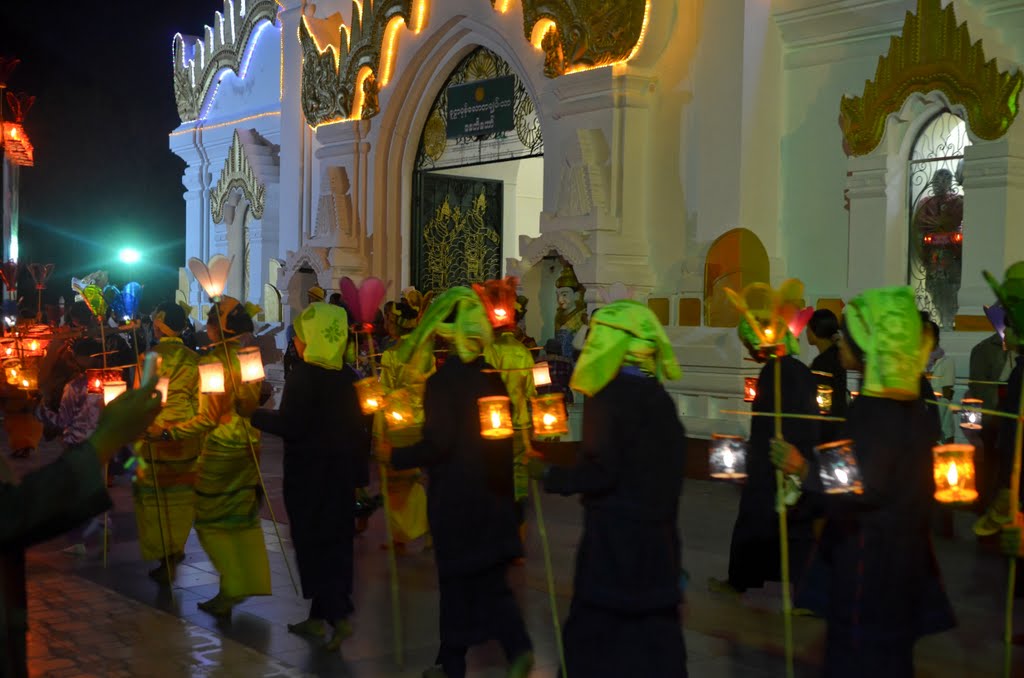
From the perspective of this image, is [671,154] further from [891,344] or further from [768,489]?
[891,344]

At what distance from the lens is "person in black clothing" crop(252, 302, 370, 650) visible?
19.4 ft

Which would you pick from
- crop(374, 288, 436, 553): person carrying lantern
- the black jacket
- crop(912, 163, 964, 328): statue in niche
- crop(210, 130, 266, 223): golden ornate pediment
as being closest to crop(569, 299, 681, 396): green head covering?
the black jacket

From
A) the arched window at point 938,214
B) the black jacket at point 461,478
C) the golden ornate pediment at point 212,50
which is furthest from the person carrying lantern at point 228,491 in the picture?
the golden ornate pediment at point 212,50

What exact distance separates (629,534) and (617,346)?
670mm

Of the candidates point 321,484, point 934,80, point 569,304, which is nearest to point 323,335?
point 321,484

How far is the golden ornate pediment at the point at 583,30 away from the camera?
13156 millimetres

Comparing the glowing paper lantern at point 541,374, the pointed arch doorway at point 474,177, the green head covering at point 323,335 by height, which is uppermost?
the pointed arch doorway at point 474,177

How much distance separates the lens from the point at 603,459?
3.98 m

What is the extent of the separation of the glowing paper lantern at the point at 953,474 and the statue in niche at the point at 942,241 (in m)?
7.63

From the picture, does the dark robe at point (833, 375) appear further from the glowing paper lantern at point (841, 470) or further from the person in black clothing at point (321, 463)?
the glowing paper lantern at point (841, 470)

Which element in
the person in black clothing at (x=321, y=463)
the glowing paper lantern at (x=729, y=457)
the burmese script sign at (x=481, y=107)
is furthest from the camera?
the burmese script sign at (x=481, y=107)

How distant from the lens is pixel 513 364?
7.58 m

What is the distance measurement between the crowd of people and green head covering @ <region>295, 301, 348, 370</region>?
1cm

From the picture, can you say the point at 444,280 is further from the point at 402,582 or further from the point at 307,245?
the point at 402,582
